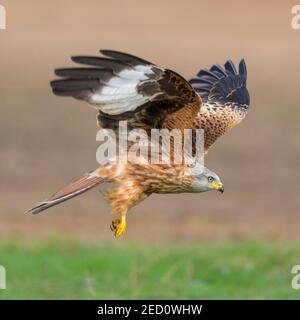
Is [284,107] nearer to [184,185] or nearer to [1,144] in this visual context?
[1,144]

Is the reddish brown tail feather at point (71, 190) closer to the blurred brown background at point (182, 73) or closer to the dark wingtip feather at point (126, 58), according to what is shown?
the dark wingtip feather at point (126, 58)

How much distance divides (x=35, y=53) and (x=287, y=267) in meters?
14.0

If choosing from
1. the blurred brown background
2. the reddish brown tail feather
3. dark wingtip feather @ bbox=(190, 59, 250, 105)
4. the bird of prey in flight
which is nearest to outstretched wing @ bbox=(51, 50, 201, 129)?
the bird of prey in flight

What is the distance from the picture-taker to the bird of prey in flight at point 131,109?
9188mm

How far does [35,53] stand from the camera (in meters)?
27.6

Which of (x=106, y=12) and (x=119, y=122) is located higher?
(x=106, y=12)

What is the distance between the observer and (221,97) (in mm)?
11906

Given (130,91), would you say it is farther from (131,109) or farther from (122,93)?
(131,109)

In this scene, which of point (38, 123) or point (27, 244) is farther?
point (38, 123)

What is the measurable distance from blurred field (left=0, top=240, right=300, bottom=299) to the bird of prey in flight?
2754mm

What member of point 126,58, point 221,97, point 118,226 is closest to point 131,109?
point 126,58

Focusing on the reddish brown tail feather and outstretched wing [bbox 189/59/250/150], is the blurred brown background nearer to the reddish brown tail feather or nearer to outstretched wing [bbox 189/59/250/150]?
outstretched wing [bbox 189/59/250/150]

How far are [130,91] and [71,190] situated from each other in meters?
0.84
